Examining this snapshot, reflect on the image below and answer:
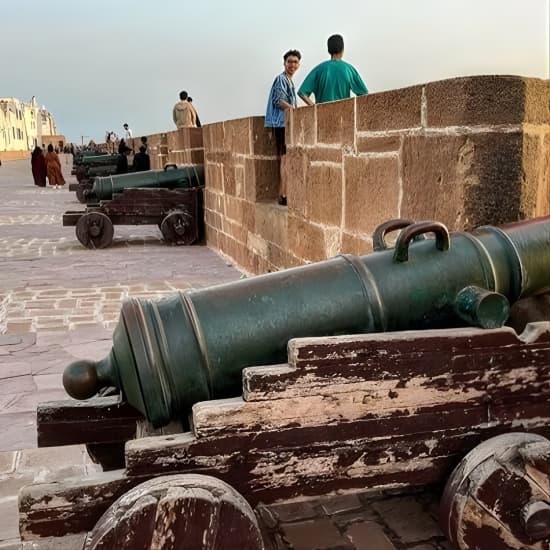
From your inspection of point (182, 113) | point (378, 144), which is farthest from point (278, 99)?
point (182, 113)

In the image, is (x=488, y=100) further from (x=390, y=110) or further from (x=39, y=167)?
(x=39, y=167)

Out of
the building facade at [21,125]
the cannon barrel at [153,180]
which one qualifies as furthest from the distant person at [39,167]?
the building facade at [21,125]

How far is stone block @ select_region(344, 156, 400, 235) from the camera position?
10.6 feet

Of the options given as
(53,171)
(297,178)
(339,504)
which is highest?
(297,178)

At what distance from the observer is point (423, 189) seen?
2871mm

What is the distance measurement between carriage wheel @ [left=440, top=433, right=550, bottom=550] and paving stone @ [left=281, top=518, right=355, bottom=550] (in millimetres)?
443

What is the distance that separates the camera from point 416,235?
191 cm

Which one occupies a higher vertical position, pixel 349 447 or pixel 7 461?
pixel 349 447

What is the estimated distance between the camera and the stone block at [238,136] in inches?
259

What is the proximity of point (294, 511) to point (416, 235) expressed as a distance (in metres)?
1.04

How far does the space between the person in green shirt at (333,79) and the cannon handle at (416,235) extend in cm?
383

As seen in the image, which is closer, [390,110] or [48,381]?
[390,110]

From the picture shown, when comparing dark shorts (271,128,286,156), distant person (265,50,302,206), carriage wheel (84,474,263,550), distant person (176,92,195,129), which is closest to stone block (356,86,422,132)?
carriage wheel (84,474,263,550)

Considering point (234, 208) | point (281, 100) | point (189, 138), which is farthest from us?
point (189, 138)
